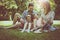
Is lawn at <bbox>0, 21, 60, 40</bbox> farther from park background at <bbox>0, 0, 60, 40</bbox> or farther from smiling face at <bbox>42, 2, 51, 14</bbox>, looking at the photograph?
smiling face at <bbox>42, 2, 51, 14</bbox>

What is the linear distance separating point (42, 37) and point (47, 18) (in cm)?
16

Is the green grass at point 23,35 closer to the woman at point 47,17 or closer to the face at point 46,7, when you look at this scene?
the woman at point 47,17

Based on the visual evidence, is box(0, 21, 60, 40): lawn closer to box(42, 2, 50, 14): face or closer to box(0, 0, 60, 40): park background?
box(0, 0, 60, 40): park background

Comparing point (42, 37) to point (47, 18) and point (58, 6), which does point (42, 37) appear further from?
point (58, 6)

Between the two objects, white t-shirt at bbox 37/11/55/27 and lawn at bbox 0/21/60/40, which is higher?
white t-shirt at bbox 37/11/55/27

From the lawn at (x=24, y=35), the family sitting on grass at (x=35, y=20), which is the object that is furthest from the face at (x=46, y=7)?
the lawn at (x=24, y=35)

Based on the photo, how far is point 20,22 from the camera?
97cm

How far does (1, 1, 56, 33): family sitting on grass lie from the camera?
961mm

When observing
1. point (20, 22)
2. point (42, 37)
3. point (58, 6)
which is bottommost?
point (42, 37)

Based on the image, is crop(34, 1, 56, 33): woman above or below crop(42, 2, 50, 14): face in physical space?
below

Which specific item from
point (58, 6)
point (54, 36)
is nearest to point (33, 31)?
point (54, 36)

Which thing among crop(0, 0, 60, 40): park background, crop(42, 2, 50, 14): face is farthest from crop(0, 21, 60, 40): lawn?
crop(42, 2, 50, 14): face

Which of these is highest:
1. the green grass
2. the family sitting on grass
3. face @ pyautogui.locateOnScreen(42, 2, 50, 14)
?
face @ pyautogui.locateOnScreen(42, 2, 50, 14)

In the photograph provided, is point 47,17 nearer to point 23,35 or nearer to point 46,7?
point 46,7
